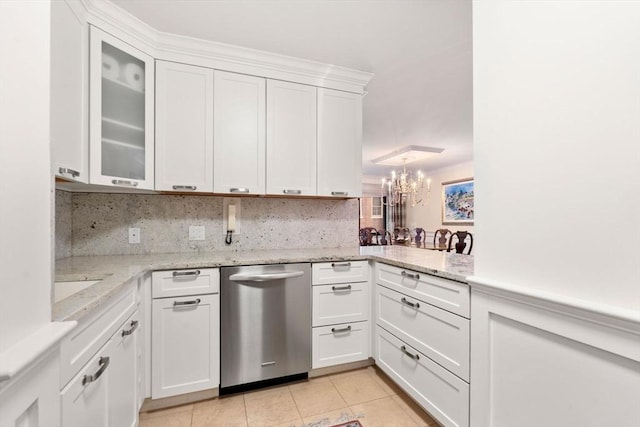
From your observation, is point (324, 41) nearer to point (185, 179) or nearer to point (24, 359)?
point (185, 179)

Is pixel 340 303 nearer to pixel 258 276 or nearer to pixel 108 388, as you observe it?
pixel 258 276

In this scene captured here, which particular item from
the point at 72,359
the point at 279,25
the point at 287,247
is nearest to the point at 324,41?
the point at 279,25

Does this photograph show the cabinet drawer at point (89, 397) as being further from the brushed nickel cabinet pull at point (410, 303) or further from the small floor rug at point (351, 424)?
the brushed nickel cabinet pull at point (410, 303)

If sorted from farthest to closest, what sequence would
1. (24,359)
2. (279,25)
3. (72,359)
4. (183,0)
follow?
1. (279,25)
2. (183,0)
3. (72,359)
4. (24,359)

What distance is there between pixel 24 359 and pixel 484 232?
57.5 inches

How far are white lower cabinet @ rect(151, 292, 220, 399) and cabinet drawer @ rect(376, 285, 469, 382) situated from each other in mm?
1136

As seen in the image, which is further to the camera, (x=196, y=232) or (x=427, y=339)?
(x=196, y=232)

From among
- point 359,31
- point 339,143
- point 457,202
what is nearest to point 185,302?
point 339,143

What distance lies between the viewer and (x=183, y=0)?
1589mm

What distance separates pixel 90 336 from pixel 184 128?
1.48m

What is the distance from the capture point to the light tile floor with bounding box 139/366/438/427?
162 centimetres

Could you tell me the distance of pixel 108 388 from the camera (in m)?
1.09

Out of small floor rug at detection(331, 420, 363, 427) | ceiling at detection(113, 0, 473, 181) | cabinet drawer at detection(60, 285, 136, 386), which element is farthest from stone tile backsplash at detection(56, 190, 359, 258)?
small floor rug at detection(331, 420, 363, 427)

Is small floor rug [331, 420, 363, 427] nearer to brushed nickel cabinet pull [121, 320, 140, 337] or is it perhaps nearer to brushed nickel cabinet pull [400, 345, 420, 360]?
brushed nickel cabinet pull [400, 345, 420, 360]
